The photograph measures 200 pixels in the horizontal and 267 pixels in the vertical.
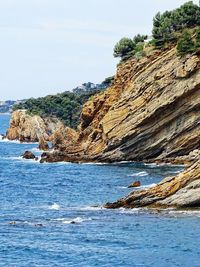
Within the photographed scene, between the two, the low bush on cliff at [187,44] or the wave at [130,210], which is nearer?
the wave at [130,210]

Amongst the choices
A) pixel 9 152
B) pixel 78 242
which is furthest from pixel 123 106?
pixel 78 242

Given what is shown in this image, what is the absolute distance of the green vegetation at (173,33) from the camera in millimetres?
120906

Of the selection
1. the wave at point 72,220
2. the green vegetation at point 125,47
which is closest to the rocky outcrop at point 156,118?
the green vegetation at point 125,47

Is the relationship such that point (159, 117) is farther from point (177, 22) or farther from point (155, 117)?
point (177, 22)

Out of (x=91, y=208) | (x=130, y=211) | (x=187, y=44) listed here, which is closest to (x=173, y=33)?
(x=187, y=44)

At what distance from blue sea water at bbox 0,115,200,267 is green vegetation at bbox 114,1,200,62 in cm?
3128

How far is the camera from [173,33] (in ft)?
433

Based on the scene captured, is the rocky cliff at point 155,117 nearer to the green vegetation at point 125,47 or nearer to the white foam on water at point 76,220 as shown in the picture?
the green vegetation at point 125,47

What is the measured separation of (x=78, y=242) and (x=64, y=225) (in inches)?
274

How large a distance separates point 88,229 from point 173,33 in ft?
251

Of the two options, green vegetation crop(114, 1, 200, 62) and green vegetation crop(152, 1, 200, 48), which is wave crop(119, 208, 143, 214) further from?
green vegetation crop(152, 1, 200, 48)

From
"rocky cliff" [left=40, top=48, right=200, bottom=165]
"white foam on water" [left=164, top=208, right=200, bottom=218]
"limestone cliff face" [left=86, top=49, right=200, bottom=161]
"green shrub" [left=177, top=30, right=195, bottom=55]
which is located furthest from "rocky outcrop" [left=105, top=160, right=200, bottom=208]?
"green shrub" [left=177, top=30, right=195, bottom=55]

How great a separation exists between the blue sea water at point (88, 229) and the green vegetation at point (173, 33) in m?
31.3

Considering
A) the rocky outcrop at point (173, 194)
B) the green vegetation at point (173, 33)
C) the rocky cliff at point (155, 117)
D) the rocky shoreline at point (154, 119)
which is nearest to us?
the rocky outcrop at point (173, 194)
